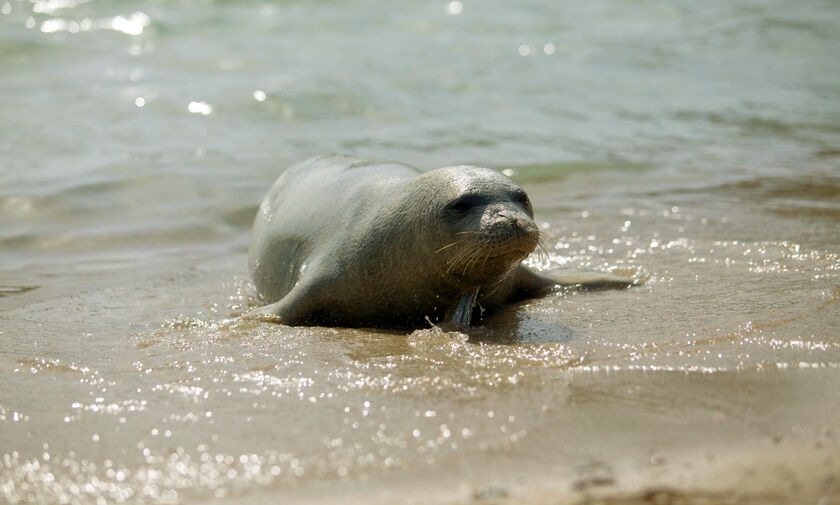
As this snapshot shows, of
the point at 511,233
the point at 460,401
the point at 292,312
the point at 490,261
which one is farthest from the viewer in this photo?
the point at 292,312

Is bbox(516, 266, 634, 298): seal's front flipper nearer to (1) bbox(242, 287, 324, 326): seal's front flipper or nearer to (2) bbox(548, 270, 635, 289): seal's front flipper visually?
(2) bbox(548, 270, 635, 289): seal's front flipper

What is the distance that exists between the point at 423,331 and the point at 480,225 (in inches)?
20.0

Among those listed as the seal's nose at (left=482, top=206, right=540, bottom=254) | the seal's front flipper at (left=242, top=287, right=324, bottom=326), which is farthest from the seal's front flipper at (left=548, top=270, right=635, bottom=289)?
the seal's front flipper at (left=242, top=287, right=324, bottom=326)

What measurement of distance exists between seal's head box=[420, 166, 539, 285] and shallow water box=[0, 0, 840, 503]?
29 centimetres

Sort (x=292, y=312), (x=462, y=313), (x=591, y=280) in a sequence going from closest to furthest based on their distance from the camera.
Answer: (x=462, y=313)
(x=292, y=312)
(x=591, y=280)

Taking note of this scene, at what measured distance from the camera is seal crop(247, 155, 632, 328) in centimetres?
403

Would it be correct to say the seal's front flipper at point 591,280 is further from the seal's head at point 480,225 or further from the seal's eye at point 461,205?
the seal's eye at point 461,205

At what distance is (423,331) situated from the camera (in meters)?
3.92

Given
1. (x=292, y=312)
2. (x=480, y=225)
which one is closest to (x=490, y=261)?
(x=480, y=225)

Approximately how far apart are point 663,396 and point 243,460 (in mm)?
1293

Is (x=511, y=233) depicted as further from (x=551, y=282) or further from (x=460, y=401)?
(x=460, y=401)

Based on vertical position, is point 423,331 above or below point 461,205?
below

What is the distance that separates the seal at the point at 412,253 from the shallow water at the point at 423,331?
22 centimetres

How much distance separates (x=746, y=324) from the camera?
362cm
